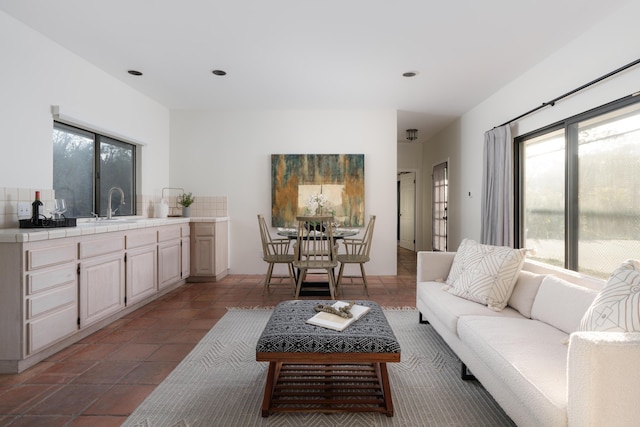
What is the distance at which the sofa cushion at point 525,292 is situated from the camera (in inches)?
89.6

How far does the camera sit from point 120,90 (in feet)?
13.6

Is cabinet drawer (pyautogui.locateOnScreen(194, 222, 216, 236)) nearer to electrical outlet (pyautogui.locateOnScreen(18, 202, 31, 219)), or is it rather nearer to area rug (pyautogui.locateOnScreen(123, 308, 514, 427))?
electrical outlet (pyautogui.locateOnScreen(18, 202, 31, 219))

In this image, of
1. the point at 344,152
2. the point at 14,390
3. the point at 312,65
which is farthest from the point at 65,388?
the point at 344,152

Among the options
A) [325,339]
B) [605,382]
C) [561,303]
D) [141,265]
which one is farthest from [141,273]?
[605,382]

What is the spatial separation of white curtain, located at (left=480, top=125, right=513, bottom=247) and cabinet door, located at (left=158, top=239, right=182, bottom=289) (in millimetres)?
3896

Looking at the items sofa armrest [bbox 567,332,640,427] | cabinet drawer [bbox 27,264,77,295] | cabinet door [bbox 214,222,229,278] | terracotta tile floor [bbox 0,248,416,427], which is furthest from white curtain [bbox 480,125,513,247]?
cabinet drawer [bbox 27,264,77,295]

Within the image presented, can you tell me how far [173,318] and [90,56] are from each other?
2678 mm

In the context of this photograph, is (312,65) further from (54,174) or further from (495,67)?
(54,174)

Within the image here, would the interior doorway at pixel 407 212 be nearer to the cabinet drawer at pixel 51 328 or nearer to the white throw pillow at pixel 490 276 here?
the white throw pillow at pixel 490 276

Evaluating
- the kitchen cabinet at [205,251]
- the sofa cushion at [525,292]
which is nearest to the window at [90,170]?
the kitchen cabinet at [205,251]

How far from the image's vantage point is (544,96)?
3.46m

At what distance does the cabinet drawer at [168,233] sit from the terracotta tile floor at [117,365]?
0.70m

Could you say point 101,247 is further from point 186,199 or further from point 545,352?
point 545,352

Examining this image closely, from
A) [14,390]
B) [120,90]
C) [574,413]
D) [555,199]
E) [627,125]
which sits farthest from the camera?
[120,90]
